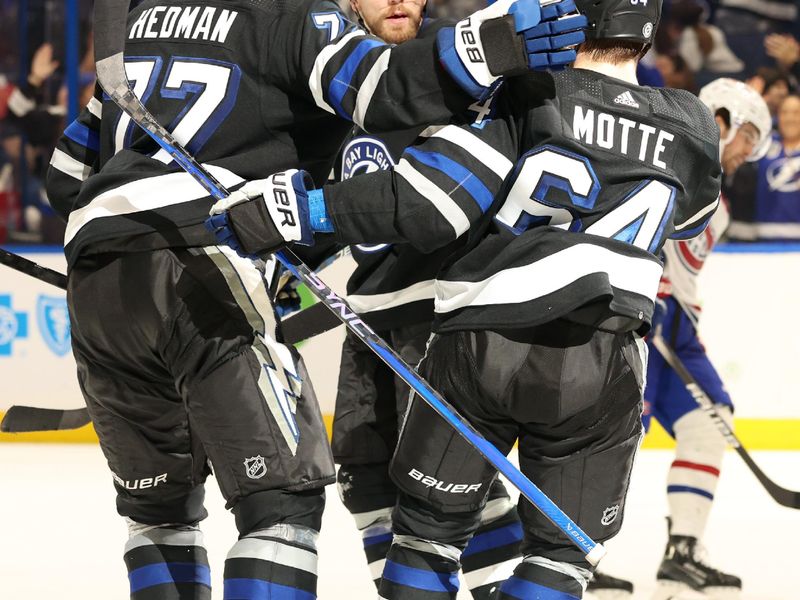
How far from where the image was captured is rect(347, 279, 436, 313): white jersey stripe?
2.28m

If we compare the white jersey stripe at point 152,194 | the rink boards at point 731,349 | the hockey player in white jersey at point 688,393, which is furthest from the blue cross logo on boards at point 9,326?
the white jersey stripe at point 152,194

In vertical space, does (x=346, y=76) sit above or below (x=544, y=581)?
above

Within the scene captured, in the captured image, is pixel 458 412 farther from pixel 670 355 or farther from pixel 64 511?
pixel 64 511

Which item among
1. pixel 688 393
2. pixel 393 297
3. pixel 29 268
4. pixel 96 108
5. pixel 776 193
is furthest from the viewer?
pixel 776 193

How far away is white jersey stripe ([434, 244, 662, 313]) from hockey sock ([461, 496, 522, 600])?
70 centimetres

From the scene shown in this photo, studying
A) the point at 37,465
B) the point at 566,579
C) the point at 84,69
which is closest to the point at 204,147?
the point at 566,579

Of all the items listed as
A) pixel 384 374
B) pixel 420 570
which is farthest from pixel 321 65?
pixel 384 374

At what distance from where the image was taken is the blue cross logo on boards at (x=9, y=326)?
4801mm

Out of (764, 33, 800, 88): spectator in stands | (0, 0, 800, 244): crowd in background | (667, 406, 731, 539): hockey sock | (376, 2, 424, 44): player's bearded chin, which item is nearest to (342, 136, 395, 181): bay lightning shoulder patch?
(376, 2, 424, 44): player's bearded chin

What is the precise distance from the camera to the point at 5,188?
5.23m

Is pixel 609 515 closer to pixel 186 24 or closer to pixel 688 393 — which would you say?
pixel 186 24

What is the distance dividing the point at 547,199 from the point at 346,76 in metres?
0.33

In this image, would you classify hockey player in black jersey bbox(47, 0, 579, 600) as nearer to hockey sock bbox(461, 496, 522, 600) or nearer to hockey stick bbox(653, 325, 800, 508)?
hockey sock bbox(461, 496, 522, 600)

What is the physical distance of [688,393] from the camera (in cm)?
328
